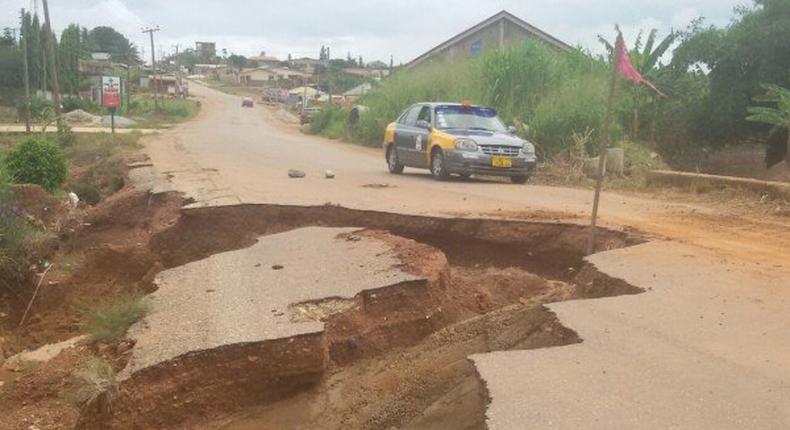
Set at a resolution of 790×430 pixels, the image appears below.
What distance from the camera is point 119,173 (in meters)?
15.3

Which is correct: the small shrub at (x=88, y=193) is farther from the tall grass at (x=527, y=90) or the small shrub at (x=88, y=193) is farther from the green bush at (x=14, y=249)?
the tall grass at (x=527, y=90)

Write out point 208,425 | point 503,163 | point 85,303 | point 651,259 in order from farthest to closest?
point 503,163
point 85,303
point 651,259
point 208,425

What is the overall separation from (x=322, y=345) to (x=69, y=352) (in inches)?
88.0

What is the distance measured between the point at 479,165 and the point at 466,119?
1.49 meters

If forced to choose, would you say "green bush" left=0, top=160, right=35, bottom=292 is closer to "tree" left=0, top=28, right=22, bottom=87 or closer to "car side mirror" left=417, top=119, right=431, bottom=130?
"car side mirror" left=417, top=119, right=431, bottom=130

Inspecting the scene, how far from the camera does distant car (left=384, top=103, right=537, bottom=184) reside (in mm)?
14586

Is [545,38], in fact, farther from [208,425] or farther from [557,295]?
[208,425]

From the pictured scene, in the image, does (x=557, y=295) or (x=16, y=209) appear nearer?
(x=557, y=295)

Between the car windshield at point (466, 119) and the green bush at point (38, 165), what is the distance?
748 centimetres

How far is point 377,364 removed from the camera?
5.59m

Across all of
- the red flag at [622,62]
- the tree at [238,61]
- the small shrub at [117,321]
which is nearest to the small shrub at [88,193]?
the small shrub at [117,321]

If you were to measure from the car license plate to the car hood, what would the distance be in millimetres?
295

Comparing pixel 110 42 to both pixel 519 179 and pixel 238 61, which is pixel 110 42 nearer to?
pixel 238 61

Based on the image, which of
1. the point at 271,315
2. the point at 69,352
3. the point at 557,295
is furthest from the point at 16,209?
the point at 557,295
